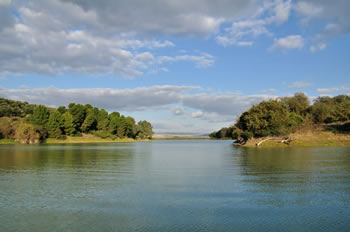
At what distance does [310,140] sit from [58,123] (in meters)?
93.9

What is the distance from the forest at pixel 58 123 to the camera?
102875 mm

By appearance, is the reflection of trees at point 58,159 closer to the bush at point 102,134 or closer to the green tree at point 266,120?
the green tree at point 266,120

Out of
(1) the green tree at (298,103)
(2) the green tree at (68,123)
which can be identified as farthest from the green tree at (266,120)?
(2) the green tree at (68,123)

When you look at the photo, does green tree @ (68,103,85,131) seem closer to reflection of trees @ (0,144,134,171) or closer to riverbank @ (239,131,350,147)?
reflection of trees @ (0,144,134,171)

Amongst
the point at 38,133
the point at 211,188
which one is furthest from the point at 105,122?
the point at 211,188

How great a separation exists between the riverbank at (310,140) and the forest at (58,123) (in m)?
80.6

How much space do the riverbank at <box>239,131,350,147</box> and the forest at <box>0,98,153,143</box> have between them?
80.6 meters

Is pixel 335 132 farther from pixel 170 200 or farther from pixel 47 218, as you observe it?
pixel 47 218

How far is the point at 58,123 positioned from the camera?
117312 mm

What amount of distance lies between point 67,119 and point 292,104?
299ft

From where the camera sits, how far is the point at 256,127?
73688 mm

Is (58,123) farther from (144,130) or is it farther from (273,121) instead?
(273,121)

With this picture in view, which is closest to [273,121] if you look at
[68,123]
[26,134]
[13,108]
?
[26,134]

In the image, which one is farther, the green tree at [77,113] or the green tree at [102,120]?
the green tree at [102,120]
